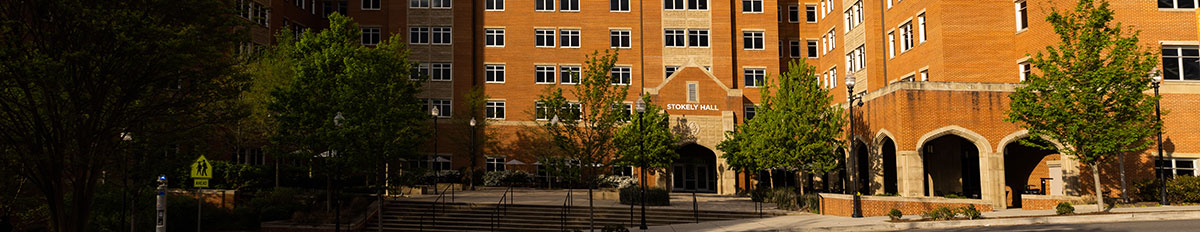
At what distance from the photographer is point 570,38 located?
51031 mm

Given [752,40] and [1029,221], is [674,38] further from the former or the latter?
[1029,221]

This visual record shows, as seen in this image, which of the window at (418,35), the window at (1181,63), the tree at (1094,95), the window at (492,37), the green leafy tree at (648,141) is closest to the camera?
the tree at (1094,95)

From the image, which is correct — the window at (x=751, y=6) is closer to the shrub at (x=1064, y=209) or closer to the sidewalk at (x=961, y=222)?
the sidewalk at (x=961, y=222)

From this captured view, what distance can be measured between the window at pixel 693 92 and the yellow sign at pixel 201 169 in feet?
102

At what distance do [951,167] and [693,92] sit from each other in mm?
15448

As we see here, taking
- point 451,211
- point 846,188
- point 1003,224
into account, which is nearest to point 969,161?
point 846,188

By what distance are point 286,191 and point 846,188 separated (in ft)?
94.4

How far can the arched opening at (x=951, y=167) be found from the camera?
34.9 meters

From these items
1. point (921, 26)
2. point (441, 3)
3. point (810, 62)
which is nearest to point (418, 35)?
point (441, 3)

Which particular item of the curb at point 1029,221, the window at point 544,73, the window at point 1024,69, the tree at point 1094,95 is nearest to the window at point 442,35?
the window at point 544,73

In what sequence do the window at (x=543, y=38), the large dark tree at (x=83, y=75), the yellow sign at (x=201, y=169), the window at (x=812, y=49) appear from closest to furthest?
the large dark tree at (x=83, y=75), the yellow sign at (x=201, y=169), the window at (x=543, y=38), the window at (x=812, y=49)

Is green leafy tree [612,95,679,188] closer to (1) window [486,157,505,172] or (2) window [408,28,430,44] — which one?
(1) window [486,157,505,172]

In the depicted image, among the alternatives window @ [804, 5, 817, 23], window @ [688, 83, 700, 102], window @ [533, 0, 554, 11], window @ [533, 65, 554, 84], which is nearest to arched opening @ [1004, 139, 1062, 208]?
window @ [688, 83, 700, 102]

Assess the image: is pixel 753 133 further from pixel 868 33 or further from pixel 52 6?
pixel 52 6
